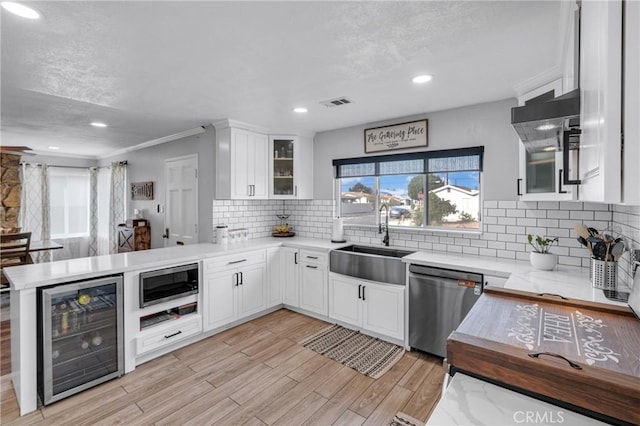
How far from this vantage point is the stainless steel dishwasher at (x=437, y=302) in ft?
8.66

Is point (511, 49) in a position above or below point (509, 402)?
above

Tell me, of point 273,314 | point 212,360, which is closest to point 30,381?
point 212,360

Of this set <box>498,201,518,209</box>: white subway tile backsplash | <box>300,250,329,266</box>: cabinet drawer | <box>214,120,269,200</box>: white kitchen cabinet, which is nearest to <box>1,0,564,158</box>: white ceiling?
<box>214,120,269,200</box>: white kitchen cabinet

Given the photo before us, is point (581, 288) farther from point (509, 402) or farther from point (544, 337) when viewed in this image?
point (509, 402)

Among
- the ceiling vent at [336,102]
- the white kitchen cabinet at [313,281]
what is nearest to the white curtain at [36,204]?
the white kitchen cabinet at [313,281]

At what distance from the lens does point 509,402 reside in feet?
3.11

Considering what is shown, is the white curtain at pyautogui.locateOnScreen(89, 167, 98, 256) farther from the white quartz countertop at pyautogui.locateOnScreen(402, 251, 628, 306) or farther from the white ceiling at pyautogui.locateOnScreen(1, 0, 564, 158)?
the white quartz countertop at pyautogui.locateOnScreen(402, 251, 628, 306)

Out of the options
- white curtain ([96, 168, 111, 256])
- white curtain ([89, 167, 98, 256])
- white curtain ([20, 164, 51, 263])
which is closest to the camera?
white curtain ([20, 164, 51, 263])

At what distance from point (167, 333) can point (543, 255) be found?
3.41 metres

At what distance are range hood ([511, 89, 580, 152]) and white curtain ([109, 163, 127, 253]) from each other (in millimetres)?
6491

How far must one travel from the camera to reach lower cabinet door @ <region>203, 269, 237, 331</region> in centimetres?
326

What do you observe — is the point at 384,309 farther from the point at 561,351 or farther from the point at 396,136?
the point at 561,351

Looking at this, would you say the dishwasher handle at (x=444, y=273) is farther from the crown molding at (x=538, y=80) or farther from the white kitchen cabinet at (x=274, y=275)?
the white kitchen cabinet at (x=274, y=275)

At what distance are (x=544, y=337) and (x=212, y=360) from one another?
105 inches
